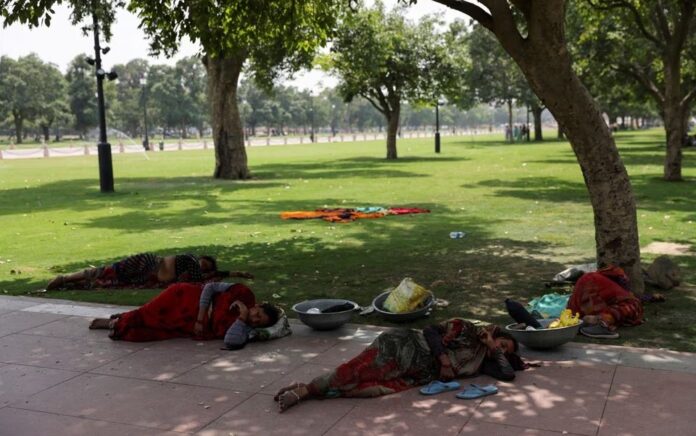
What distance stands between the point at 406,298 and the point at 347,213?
8106mm

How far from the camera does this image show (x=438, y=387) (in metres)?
4.98

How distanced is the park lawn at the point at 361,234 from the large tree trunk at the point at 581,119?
81 cm

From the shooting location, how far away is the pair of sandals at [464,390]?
483 cm

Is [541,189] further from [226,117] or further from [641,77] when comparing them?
[226,117]

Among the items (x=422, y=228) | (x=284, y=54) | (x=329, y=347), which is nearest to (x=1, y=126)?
(x=284, y=54)

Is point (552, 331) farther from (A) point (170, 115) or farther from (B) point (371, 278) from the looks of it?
(A) point (170, 115)

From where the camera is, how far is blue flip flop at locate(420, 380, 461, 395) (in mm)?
4938

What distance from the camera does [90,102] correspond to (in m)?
91.7

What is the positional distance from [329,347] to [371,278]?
9.92ft

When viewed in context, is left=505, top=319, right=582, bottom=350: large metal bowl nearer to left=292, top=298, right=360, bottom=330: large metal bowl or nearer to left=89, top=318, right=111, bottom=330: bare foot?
left=292, top=298, right=360, bottom=330: large metal bowl

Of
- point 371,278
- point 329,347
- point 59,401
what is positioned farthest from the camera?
point 371,278

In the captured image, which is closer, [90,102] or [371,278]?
[371,278]

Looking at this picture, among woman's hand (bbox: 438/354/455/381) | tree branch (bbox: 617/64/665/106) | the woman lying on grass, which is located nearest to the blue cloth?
the woman lying on grass

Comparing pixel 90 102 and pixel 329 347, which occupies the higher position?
pixel 90 102
